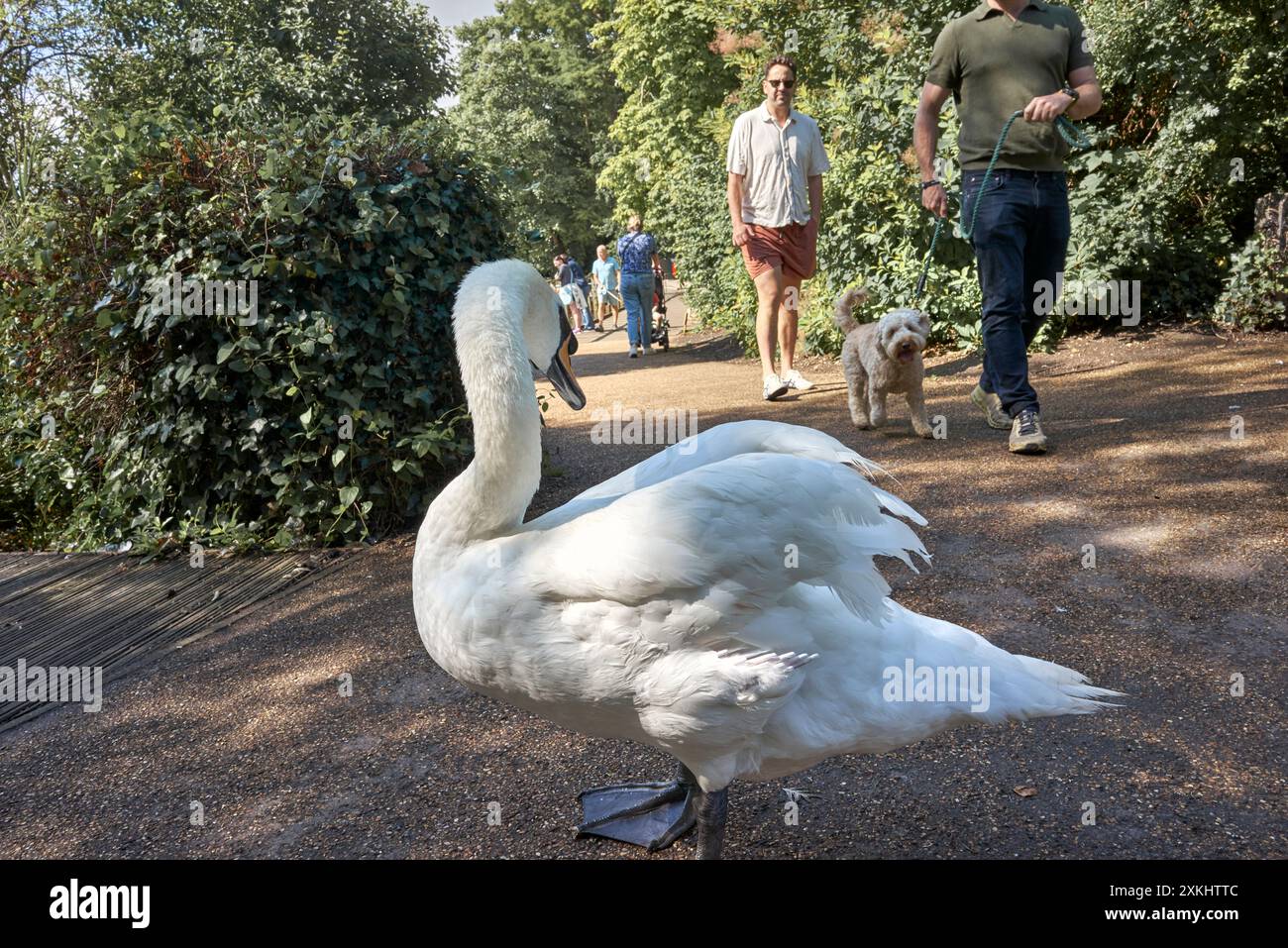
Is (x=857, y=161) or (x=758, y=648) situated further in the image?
(x=857, y=161)

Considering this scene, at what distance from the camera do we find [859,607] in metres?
2.29

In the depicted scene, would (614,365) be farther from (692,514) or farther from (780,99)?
(692,514)

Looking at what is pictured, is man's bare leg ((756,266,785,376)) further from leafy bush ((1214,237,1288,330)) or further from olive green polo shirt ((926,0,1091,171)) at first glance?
leafy bush ((1214,237,1288,330))

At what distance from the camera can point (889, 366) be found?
6.48 m

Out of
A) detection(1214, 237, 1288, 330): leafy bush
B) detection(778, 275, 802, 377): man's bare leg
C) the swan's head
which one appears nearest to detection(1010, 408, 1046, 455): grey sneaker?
detection(778, 275, 802, 377): man's bare leg

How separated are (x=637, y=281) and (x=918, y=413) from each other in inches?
367

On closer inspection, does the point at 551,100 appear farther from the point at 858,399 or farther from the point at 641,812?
the point at 641,812

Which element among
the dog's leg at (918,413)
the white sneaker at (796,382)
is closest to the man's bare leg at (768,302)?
the white sneaker at (796,382)

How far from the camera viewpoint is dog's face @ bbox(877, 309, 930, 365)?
20.7 ft

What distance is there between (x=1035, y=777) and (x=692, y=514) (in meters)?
1.45

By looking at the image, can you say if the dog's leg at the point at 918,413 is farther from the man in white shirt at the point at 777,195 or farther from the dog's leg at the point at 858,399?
the man in white shirt at the point at 777,195

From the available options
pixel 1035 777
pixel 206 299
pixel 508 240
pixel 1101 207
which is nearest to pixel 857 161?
pixel 1101 207

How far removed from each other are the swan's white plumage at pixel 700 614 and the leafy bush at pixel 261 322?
3116 millimetres

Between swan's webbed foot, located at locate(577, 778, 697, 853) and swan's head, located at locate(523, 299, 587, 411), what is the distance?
1.23 m
